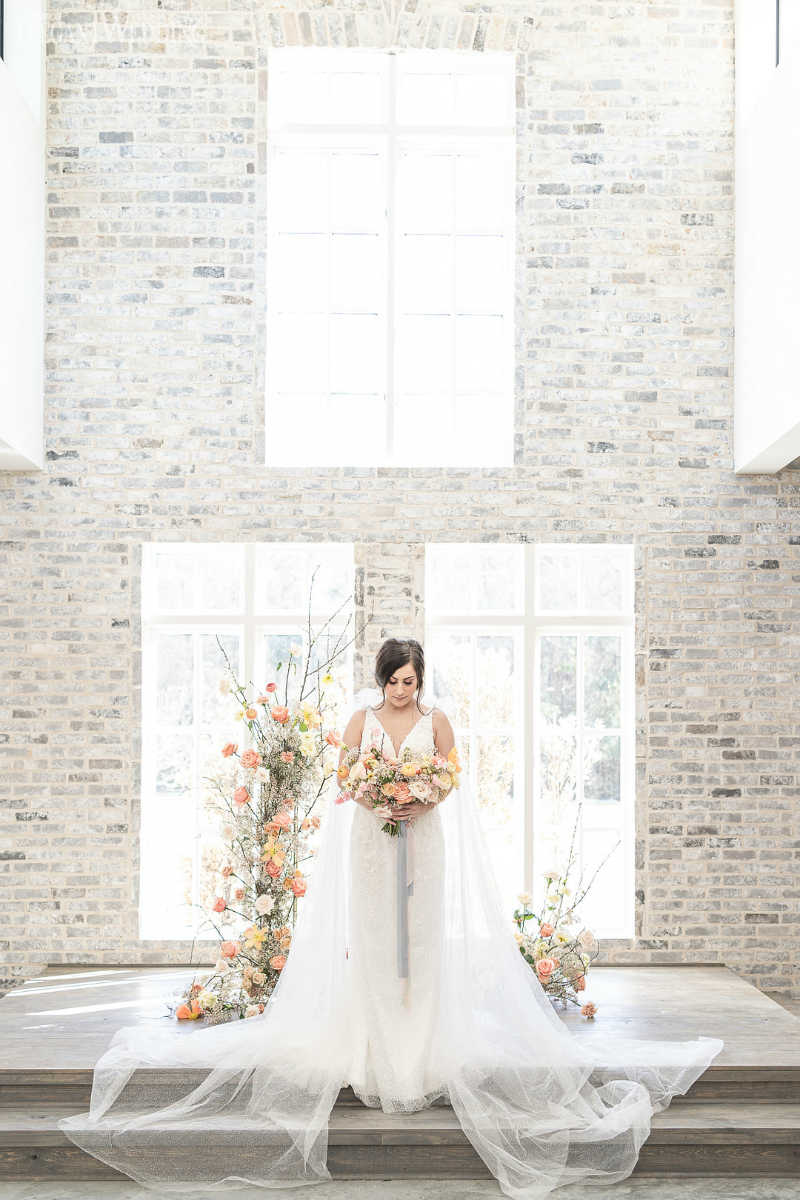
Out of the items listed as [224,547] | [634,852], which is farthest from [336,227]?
[634,852]

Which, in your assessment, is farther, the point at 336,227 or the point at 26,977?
the point at 336,227

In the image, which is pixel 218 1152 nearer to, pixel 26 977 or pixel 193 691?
pixel 26 977

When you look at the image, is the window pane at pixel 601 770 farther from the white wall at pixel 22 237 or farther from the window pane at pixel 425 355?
the white wall at pixel 22 237

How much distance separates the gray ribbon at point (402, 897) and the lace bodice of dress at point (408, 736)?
331 mm

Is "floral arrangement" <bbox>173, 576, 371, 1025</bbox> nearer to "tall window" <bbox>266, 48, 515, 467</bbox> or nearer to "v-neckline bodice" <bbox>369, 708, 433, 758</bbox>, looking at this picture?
"v-neckline bodice" <bbox>369, 708, 433, 758</bbox>

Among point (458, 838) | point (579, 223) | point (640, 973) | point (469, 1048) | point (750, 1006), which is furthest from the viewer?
point (579, 223)

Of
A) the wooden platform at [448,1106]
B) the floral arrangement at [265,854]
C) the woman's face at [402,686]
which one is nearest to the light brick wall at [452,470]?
→ the wooden platform at [448,1106]

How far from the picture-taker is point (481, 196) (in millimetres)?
7301

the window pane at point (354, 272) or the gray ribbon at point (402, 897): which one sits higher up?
the window pane at point (354, 272)

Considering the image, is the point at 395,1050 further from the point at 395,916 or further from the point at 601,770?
the point at 601,770

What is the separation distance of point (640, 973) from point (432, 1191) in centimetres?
256

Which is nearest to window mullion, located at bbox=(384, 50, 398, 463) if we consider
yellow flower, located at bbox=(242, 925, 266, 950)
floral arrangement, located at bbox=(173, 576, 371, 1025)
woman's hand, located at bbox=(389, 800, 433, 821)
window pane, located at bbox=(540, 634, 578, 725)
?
window pane, located at bbox=(540, 634, 578, 725)

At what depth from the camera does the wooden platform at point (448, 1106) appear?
Answer: 4.48 meters

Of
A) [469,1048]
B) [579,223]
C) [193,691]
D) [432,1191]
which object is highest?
[579,223]
